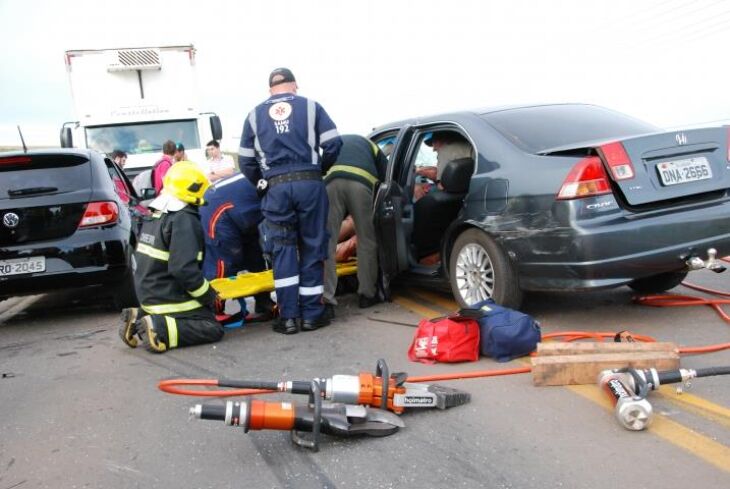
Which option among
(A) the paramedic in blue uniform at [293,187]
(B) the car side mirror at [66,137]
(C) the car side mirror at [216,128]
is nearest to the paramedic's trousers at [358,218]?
(A) the paramedic in blue uniform at [293,187]

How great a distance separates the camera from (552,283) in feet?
13.3

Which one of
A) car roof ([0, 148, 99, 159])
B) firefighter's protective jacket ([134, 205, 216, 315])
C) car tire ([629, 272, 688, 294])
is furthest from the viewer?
car roof ([0, 148, 99, 159])

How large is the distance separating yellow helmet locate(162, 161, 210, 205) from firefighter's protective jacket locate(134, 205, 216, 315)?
8cm

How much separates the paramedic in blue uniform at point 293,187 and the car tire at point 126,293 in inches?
69.5

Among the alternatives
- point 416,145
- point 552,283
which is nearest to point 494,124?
point 416,145

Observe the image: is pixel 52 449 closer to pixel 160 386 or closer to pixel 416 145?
pixel 160 386

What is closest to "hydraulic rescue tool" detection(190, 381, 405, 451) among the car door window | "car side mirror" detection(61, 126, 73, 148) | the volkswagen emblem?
the volkswagen emblem

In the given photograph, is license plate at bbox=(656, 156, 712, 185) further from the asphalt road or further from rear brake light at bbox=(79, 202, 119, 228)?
rear brake light at bbox=(79, 202, 119, 228)

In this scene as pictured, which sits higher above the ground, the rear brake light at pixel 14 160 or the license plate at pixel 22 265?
the rear brake light at pixel 14 160

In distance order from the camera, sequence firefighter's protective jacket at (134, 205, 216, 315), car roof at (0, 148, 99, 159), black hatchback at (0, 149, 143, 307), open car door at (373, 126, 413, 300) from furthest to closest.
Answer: car roof at (0, 148, 99, 159), black hatchback at (0, 149, 143, 307), open car door at (373, 126, 413, 300), firefighter's protective jacket at (134, 205, 216, 315)

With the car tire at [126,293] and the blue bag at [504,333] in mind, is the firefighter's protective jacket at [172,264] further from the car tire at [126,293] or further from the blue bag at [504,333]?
the blue bag at [504,333]

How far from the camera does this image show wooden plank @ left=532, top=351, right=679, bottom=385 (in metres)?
3.29

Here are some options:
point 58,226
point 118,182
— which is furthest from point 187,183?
point 118,182

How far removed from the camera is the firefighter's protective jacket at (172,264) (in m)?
4.50
